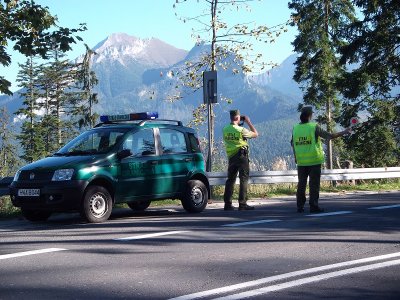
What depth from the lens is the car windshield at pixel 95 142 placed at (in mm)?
11516

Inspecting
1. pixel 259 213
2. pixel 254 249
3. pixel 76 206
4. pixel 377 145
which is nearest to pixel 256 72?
pixel 259 213

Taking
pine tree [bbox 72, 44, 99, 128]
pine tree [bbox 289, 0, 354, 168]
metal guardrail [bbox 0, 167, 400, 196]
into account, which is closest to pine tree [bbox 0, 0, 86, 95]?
metal guardrail [bbox 0, 167, 400, 196]

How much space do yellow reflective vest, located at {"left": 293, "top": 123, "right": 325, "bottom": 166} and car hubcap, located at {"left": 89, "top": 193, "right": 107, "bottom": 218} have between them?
380cm

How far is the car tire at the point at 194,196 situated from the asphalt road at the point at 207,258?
123cm

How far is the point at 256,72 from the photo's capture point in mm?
20672

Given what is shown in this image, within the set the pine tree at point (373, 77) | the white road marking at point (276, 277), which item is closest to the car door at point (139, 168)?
the white road marking at point (276, 277)

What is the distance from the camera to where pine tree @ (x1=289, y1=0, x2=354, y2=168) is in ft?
132

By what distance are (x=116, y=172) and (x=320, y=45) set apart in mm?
31053

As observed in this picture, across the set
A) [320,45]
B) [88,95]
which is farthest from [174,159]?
[88,95]

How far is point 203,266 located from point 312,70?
117 ft

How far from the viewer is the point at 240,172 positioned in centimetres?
1307

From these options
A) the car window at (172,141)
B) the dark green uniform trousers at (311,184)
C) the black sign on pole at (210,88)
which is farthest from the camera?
the black sign on pole at (210,88)

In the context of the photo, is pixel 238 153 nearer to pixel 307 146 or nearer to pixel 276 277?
pixel 307 146

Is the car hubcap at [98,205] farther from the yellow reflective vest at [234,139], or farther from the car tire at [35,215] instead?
the yellow reflective vest at [234,139]
